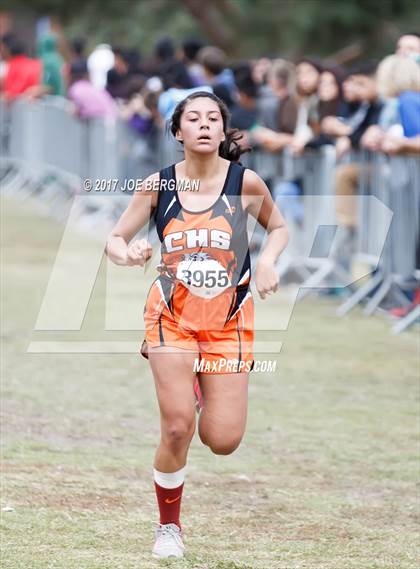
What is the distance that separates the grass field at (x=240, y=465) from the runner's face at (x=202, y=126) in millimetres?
1533

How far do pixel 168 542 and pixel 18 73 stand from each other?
1776 centimetres

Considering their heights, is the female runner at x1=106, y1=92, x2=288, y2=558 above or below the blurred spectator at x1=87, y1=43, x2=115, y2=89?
above

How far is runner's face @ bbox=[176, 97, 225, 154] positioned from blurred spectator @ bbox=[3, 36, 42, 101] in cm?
1685

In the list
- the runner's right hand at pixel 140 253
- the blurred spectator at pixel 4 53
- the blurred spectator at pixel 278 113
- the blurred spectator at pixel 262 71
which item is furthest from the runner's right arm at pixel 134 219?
the blurred spectator at pixel 4 53

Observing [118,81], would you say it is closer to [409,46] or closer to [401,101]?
[409,46]

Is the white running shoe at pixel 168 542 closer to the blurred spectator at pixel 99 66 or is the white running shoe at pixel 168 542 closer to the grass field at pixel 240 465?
the grass field at pixel 240 465

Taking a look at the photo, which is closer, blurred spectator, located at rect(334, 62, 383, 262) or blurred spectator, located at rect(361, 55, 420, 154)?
blurred spectator, located at rect(361, 55, 420, 154)

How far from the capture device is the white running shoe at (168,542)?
5.30 meters

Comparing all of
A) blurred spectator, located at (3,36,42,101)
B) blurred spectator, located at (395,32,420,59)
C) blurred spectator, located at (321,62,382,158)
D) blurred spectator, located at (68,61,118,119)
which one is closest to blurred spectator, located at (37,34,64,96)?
blurred spectator, located at (3,36,42,101)

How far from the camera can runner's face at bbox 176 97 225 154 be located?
534 centimetres

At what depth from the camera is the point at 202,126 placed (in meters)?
5.36

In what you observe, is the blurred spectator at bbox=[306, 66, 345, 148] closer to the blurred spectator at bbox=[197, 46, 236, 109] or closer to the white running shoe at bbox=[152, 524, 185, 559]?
the blurred spectator at bbox=[197, 46, 236, 109]

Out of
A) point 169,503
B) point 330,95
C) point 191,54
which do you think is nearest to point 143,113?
point 191,54

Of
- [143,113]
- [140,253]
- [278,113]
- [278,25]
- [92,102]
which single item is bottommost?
[278,25]
